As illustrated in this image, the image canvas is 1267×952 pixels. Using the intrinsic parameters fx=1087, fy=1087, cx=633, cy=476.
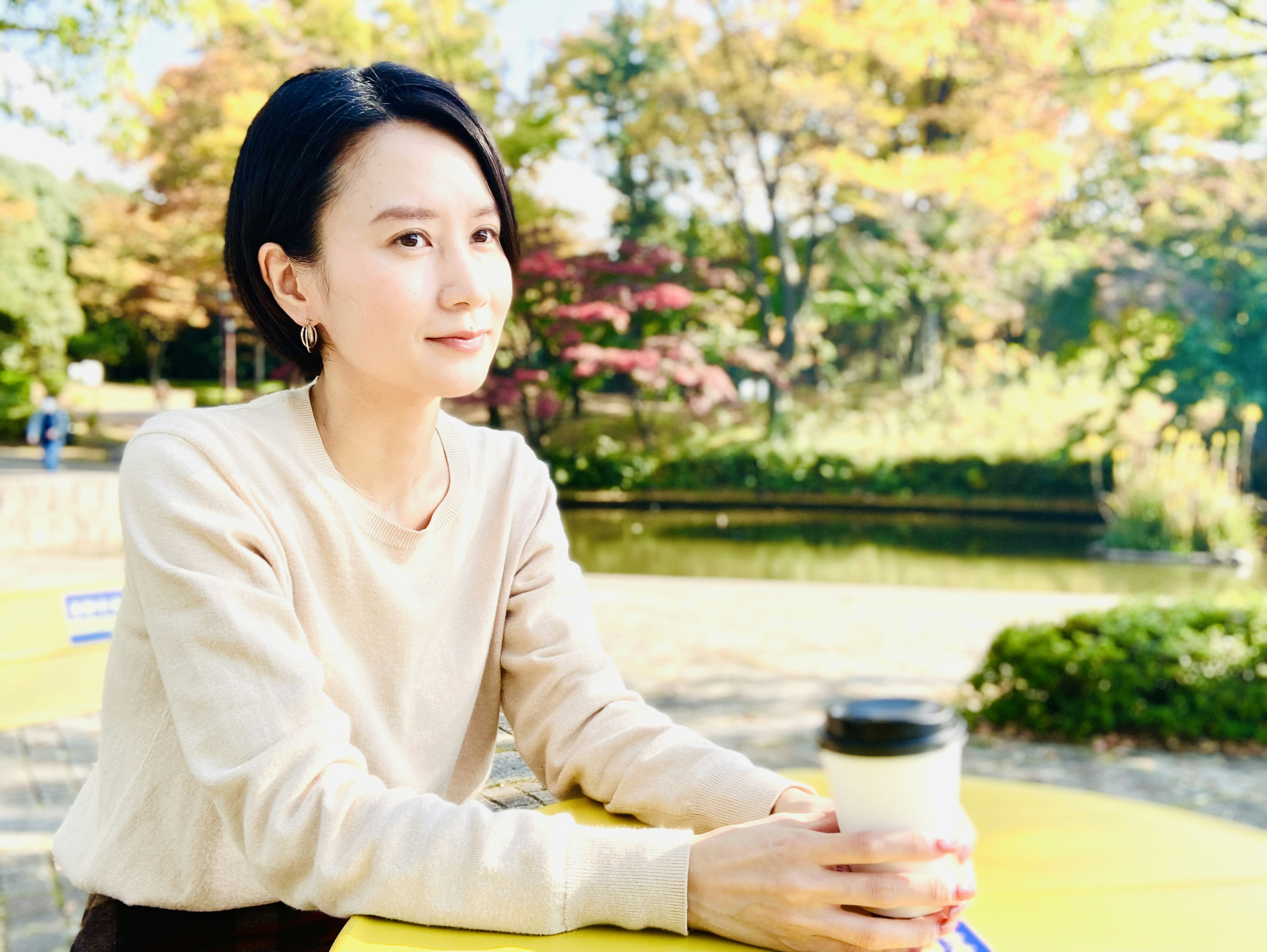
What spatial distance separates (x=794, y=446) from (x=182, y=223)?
34.4ft

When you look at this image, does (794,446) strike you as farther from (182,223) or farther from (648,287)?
(182,223)

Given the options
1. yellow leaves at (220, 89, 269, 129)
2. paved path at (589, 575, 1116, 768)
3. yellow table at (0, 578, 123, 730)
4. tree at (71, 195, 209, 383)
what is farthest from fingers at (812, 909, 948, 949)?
tree at (71, 195, 209, 383)

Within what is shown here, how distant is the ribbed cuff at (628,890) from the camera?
2.92 ft

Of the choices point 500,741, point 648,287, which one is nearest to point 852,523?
point 648,287

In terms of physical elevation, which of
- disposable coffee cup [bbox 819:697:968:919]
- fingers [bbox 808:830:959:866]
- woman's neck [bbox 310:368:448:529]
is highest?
woman's neck [bbox 310:368:448:529]

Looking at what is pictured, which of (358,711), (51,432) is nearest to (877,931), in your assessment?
(358,711)

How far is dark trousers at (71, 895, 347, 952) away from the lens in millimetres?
1071

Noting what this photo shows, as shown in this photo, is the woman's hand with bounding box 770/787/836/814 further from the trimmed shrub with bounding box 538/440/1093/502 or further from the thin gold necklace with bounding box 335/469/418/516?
the trimmed shrub with bounding box 538/440/1093/502

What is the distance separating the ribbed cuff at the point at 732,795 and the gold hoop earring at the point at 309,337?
0.64 metres

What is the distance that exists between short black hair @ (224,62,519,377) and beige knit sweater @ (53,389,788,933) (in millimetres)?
189

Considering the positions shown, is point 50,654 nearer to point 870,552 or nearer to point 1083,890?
point 1083,890

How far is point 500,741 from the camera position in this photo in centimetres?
172

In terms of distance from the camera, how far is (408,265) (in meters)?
1.08

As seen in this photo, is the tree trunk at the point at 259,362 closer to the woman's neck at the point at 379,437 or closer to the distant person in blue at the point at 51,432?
the distant person in blue at the point at 51,432
